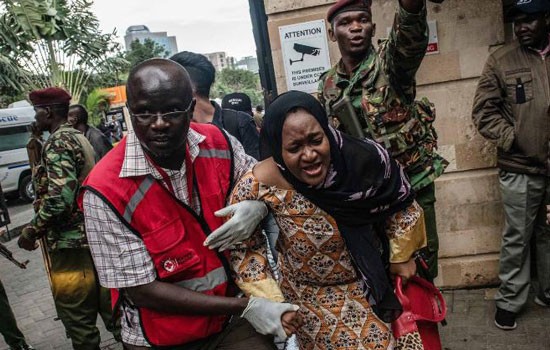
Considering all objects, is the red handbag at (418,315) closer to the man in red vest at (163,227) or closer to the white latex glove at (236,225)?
the man in red vest at (163,227)

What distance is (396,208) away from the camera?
197 cm

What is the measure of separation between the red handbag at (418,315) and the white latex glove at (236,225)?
670 millimetres

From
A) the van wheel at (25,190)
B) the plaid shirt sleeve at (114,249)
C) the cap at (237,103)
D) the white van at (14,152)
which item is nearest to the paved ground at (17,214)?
the van wheel at (25,190)

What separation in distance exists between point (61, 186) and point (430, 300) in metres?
2.48

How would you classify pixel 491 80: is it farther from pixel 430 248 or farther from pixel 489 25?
pixel 430 248

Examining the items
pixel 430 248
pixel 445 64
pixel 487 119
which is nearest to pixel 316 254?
pixel 430 248

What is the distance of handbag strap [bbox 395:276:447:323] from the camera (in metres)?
1.95

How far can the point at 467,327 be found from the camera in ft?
11.6

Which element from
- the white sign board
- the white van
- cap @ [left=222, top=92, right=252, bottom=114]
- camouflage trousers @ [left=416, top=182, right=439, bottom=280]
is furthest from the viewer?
the white van

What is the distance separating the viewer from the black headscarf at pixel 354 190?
185cm

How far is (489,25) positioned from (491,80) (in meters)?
0.60

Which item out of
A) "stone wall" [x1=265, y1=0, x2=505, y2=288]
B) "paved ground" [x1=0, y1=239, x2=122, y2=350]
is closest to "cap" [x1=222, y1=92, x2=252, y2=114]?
"stone wall" [x1=265, y1=0, x2=505, y2=288]

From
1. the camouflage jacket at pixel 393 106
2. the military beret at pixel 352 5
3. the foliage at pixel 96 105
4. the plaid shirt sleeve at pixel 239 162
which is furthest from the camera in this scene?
the foliage at pixel 96 105

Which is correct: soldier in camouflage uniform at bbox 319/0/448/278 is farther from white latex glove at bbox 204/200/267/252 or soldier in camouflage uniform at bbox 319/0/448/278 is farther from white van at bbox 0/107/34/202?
white van at bbox 0/107/34/202
